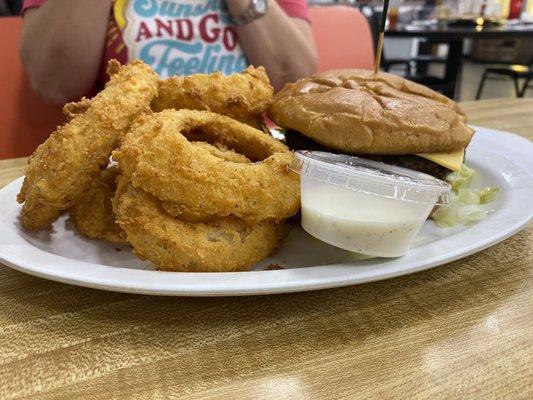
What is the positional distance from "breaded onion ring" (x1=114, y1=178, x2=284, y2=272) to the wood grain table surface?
9 cm

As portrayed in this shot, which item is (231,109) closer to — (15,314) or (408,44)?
(15,314)

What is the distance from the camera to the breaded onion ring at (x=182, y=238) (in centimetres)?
108

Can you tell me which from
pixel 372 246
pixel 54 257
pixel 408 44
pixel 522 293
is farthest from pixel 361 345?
pixel 408 44

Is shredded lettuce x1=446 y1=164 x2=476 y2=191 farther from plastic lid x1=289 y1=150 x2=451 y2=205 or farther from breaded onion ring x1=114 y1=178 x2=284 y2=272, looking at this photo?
breaded onion ring x1=114 y1=178 x2=284 y2=272

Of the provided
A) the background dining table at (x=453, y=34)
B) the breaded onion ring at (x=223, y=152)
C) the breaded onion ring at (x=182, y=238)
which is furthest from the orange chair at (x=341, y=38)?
the breaded onion ring at (x=182, y=238)

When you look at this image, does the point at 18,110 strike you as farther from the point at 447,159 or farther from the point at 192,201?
the point at 447,159

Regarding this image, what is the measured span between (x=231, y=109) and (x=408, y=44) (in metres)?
10.8

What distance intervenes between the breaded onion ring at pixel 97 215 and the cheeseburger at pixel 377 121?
0.56 m

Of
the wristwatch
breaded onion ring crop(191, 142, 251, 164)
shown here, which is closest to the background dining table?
the wristwatch

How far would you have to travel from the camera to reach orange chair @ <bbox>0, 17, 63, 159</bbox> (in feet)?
8.84

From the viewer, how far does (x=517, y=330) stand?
938 mm

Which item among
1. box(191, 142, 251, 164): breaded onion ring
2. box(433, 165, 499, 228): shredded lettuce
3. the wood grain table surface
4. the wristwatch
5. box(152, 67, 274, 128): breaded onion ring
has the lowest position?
box(433, 165, 499, 228): shredded lettuce

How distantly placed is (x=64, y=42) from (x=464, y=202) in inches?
71.5

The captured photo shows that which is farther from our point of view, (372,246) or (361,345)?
(372,246)
